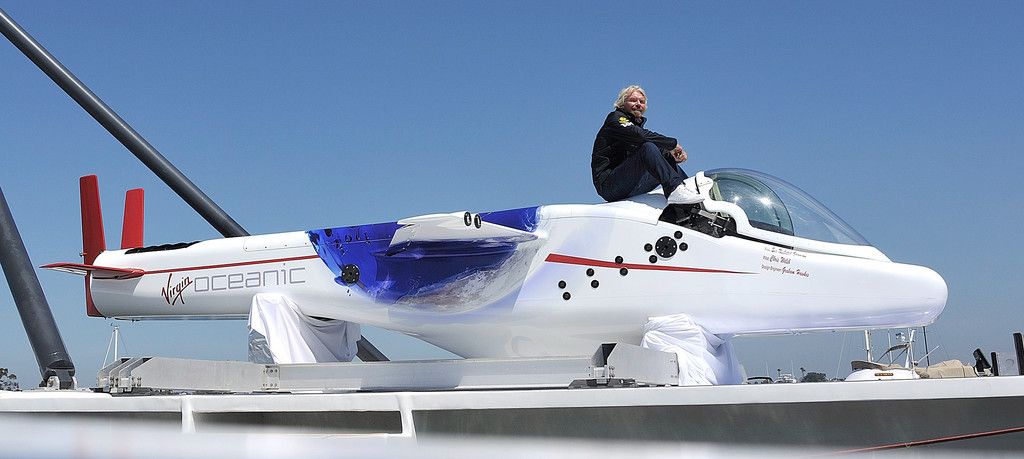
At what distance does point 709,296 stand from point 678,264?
0.98 ft

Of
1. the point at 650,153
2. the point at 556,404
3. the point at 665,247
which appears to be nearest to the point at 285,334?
the point at 556,404

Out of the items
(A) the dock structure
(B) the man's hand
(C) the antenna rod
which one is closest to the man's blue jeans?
(B) the man's hand

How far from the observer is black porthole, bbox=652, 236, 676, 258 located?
5840 millimetres

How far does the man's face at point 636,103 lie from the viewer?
6.42 m

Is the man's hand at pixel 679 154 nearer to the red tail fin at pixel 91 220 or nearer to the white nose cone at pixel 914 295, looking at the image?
the white nose cone at pixel 914 295

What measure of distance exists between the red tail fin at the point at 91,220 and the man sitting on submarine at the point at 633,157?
459 cm

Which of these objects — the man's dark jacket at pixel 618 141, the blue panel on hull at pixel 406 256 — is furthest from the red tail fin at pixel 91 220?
the man's dark jacket at pixel 618 141

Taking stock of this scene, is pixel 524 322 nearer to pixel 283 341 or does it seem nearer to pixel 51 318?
pixel 283 341

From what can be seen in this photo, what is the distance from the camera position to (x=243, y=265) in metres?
6.88

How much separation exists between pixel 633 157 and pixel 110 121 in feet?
20.7

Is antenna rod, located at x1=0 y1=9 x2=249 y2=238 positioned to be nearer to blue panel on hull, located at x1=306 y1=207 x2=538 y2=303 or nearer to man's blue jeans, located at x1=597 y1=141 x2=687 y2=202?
blue panel on hull, located at x1=306 y1=207 x2=538 y2=303

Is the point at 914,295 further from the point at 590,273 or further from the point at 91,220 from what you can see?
the point at 91,220

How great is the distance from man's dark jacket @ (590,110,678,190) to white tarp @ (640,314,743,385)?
1233 millimetres

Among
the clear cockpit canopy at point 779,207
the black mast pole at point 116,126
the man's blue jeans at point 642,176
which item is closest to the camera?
the clear cockpit canopy at point 779,207
